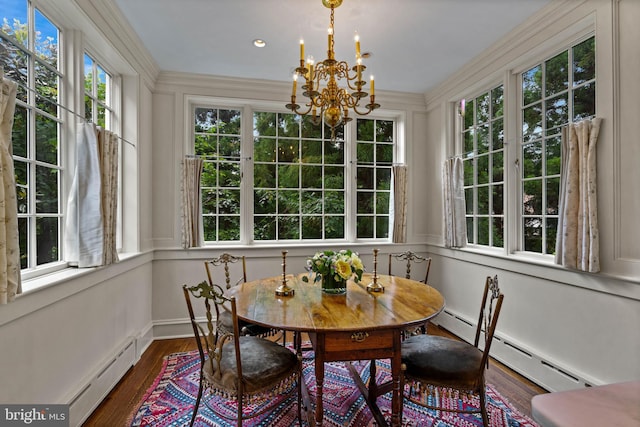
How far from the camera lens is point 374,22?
8.42 feet

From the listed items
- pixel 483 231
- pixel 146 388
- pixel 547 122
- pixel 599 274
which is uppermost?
pixel 547 122

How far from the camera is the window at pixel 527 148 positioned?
2467 mm

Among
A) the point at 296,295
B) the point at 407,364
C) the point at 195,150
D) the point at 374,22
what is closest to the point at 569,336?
the point at 407,364

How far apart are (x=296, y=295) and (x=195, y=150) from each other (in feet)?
7.94

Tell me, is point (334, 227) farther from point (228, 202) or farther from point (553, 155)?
point (553, 155)

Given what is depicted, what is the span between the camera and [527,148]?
2.86 metres

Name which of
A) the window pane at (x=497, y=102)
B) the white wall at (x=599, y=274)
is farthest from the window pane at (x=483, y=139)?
the white wall at (x=599, y=274)

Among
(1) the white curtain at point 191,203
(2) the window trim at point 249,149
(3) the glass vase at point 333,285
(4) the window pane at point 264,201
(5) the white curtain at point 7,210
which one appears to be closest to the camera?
(5) the white curtain at point 7,210

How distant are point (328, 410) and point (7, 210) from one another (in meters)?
2.13

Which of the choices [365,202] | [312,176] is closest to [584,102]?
[365,202]

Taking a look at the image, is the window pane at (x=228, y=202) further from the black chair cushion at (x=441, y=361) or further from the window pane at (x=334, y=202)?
the black chair cushion at (x=441, y=361)

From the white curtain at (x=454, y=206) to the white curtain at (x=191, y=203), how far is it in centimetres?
281

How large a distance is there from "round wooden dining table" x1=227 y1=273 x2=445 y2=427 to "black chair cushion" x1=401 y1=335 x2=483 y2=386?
0.16 m

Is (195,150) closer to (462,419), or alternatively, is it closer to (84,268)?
(84,268)
